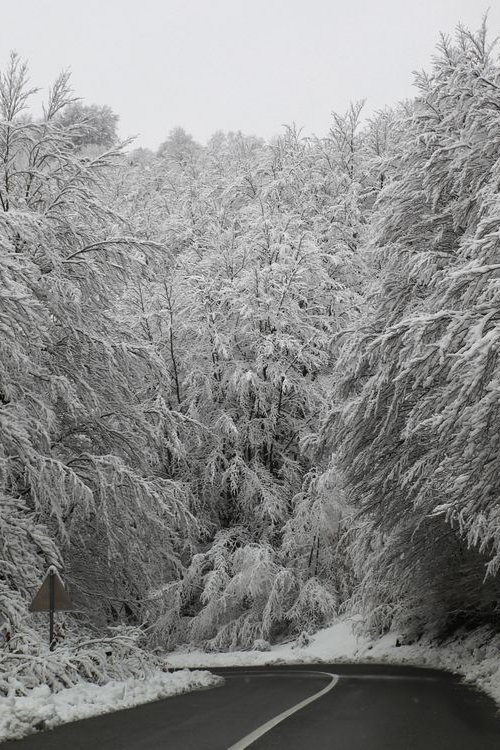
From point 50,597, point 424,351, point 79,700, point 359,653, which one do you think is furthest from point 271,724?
point 359,653

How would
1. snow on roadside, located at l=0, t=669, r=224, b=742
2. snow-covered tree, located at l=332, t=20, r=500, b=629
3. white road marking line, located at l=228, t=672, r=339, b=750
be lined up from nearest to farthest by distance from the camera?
white road marking line, located at l=228, t=672, r=339, b=750
snow on roadside, located at l=0, t=669, r=224, b=742
snow-covered tree, located at l=332, t=20, r=500, b=629

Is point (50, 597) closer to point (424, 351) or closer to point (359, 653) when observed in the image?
point (424, 351)

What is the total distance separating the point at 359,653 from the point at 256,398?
863 cm

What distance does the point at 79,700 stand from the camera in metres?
9.62

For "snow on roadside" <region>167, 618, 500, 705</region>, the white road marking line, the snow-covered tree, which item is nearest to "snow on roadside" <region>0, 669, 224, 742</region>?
the white road marking line

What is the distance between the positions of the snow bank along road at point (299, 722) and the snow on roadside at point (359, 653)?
14.0ft

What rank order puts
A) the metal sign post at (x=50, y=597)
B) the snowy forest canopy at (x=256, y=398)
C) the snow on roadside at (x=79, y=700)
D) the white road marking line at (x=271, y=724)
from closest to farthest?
the white road marking line at (x=271, y=724), the snow on roadside at (x=79, y=700), the metal sign post at (x=50, y=597), the snowy forest canopy at (x=256, y=398)

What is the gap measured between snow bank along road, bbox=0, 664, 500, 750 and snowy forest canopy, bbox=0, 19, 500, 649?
2220 millimetres

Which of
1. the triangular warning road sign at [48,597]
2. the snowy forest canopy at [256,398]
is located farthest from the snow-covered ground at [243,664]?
the triangular warning road sign at [48,597]

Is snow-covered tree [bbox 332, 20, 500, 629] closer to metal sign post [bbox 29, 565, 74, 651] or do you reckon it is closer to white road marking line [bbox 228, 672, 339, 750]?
white road marking line [bbox 228, 672, 339, 750]

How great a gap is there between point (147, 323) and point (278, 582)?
903cm

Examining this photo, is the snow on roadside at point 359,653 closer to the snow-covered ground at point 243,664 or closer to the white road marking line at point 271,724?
the snow-covered ground at point 243,664

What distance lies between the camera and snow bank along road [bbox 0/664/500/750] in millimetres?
6992

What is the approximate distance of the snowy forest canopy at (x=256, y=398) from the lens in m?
11.9
